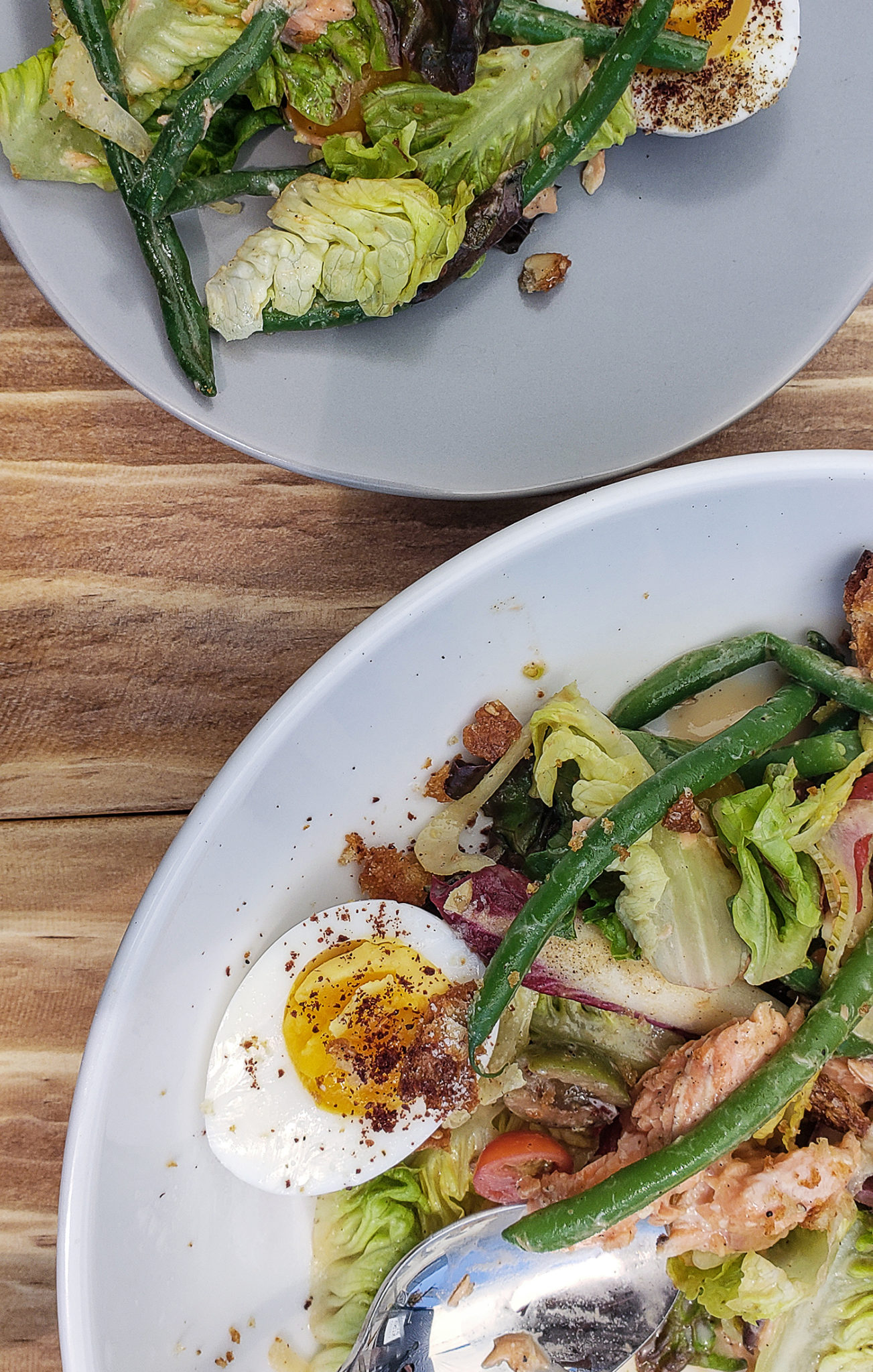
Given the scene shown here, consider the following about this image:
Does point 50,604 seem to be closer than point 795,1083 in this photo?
No

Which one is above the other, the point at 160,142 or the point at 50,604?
the point at 160,142

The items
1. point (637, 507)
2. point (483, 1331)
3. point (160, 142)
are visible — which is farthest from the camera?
point (483, 1331)

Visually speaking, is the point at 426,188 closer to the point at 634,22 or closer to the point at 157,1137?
the point at 634,22

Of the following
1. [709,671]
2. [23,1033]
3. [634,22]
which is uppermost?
[634,22]

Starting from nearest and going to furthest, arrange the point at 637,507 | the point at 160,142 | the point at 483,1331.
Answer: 1. the point at 160,142
2. the point at 637,507
3. the point at 483,1331

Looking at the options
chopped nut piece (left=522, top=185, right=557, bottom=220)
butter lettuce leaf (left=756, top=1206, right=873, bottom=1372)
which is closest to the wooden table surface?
chopped nut piece (left=522, top=185, right=557, bottom=220)

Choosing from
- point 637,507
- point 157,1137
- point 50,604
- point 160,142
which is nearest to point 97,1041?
point 157,1137

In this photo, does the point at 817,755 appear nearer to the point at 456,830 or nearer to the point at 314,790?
the point at 456,830
